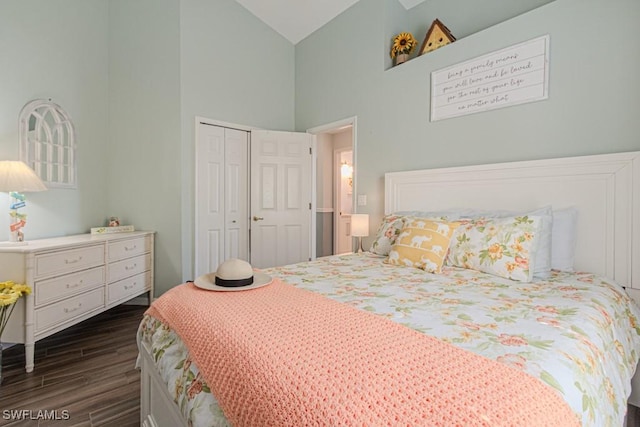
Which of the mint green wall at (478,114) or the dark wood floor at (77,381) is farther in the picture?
the mint green wall at (478,114)

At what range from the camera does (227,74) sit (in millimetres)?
3646

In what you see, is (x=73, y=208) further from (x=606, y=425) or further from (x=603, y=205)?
(x=603, y=205)

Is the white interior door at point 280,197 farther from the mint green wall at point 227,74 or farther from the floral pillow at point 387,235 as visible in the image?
the floral pillow at point 387,235

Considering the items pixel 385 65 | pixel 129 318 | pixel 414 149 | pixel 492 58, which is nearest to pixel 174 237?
pixel 129 318

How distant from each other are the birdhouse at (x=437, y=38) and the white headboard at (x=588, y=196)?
1.20m

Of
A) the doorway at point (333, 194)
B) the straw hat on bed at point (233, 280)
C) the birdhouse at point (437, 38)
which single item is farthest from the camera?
the doorway at point (333, 194)

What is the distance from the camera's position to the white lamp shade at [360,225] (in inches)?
122

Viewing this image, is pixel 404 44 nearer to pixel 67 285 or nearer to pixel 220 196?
pixel 220 196

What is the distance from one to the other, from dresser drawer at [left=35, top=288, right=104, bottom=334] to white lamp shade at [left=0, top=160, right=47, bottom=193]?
33.9 inches

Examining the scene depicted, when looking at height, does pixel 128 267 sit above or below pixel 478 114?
below

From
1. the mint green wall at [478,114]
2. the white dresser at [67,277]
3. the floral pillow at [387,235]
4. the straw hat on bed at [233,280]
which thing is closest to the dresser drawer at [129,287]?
the white dresser at [67,277]

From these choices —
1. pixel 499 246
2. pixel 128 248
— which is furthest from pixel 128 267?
pixel 499 246

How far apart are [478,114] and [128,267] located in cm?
339

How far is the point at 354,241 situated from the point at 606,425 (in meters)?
2.69
